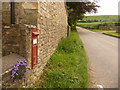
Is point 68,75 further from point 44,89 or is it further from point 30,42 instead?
point 30,42

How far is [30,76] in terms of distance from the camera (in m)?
3.88

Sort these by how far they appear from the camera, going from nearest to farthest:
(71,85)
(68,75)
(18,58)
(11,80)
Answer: (11,80), (18,58), (71,85), (68,75)

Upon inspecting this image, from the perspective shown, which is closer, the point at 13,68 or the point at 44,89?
the point at 13,68

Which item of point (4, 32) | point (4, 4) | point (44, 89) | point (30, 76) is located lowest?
point (44, 89)

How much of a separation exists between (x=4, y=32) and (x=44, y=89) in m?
1.66

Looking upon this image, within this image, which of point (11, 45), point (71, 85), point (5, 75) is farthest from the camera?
point (71, 85)

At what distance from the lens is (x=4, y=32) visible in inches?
152

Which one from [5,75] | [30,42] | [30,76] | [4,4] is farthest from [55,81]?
[4,4]

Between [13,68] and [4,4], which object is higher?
[4,4]

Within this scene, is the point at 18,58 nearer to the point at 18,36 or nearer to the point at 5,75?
the point at 18,36

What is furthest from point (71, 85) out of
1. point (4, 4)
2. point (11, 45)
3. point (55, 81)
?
point (4, 4)

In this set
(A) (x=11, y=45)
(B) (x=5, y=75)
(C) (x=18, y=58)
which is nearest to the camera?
(B) (x=5, y=75)

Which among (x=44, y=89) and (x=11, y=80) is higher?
(x=11, y=80)

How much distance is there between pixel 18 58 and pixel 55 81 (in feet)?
4.30
